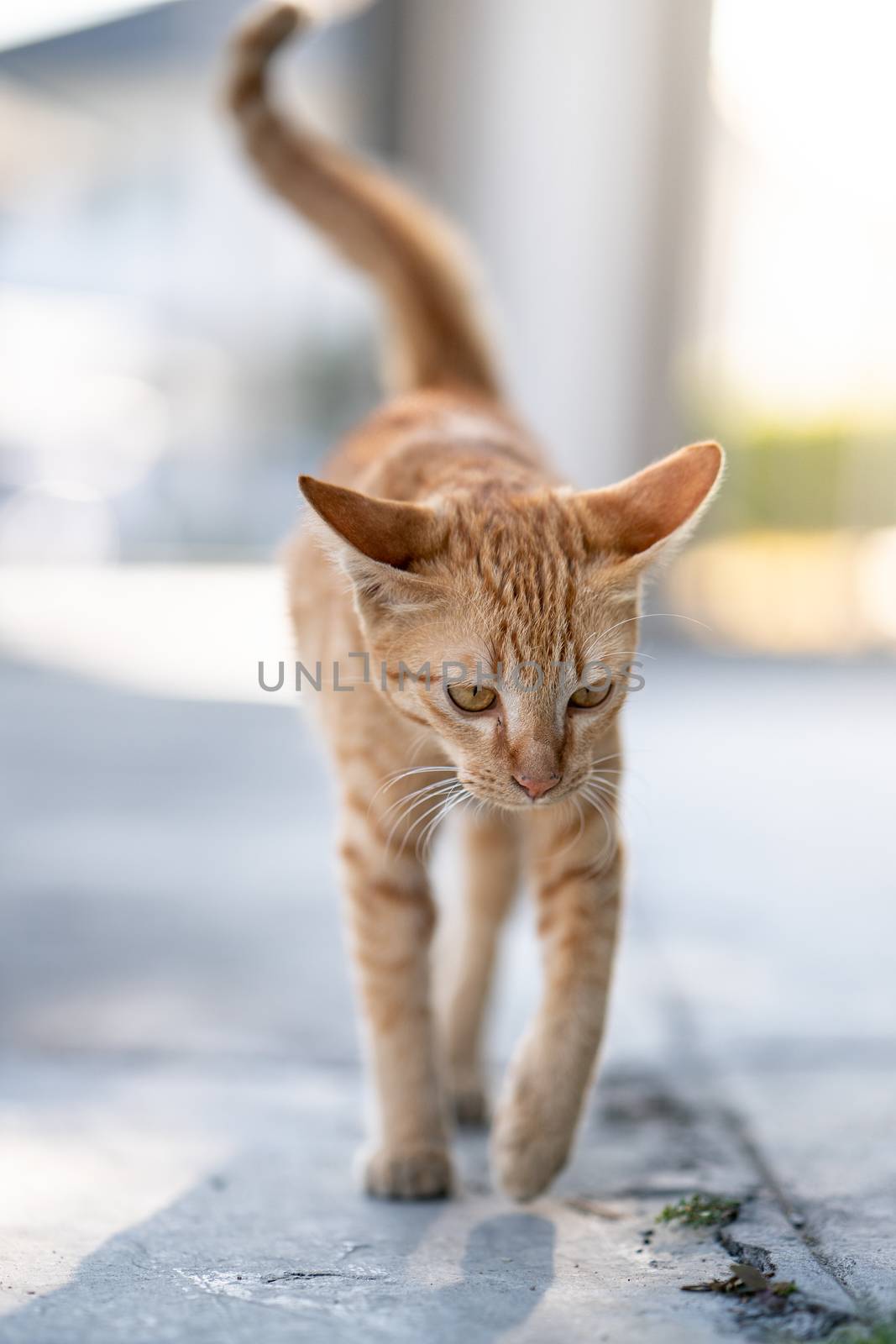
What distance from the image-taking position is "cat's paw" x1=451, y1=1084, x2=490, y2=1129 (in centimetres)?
213

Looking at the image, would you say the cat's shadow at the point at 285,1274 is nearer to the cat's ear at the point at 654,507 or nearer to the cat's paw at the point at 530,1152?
the cat's paw at the point at 530,1152

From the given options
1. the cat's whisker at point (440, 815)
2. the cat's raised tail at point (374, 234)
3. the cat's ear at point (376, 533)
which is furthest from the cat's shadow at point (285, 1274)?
the cat's raised tail at point (374, 234)

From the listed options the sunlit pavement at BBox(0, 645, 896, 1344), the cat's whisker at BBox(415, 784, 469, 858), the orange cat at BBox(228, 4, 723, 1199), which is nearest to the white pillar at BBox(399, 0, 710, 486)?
the sunlit pavement at BBox(0, 645, 896, 1344)

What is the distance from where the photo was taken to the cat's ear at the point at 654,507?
1651mm

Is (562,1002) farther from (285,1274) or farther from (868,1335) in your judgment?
(868,1335)

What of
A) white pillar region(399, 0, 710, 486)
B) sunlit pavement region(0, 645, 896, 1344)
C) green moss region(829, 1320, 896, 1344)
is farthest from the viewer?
white pillar region(399, 0, 710, 486)

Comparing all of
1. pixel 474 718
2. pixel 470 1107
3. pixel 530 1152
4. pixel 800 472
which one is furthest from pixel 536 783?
pixel 800 472

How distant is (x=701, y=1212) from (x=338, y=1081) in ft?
2.40

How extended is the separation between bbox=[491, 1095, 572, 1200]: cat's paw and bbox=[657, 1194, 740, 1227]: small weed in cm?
15

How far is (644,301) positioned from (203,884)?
5017 millimetres

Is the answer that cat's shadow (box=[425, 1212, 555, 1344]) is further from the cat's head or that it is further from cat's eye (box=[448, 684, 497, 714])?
cat's eye (box=[448, 684, 497, 714])

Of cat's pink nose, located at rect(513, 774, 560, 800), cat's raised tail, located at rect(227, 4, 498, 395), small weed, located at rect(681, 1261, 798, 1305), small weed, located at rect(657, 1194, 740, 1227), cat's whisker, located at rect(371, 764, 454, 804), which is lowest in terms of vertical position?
small weed, located at rect(657, 1194, 740, 1227)

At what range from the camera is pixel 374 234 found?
2.63 m

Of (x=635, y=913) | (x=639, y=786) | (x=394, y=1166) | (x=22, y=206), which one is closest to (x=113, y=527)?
(x=22, y=206)
